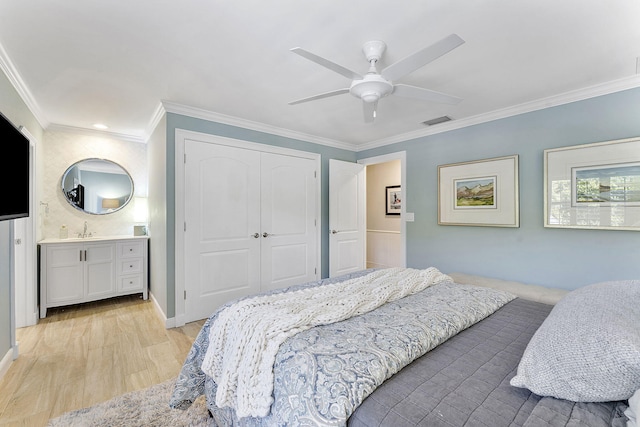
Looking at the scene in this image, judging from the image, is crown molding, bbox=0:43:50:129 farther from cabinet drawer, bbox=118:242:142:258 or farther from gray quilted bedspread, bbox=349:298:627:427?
gray quilted bedspread, bbox=349:298:627:427

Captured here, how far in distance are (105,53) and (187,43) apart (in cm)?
67

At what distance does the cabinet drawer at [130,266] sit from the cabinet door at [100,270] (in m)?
0.09

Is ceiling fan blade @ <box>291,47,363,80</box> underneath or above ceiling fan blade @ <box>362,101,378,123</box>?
above

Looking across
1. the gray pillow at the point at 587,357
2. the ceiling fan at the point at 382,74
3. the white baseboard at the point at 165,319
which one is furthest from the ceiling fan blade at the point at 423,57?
the white baseboard at the point at 165,319

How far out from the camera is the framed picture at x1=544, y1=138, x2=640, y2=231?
2.37 m

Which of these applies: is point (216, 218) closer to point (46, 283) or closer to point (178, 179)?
point (178, 179)

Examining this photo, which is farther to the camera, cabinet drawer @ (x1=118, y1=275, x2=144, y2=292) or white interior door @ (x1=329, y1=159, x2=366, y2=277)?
white interior door @ (x1=329, y1=159, x2=366, y2=277)

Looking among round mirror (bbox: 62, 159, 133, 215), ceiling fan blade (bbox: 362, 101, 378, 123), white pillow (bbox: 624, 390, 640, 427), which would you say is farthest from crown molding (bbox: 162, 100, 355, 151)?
white pillow (bbox: 624, 390, 640, 427)

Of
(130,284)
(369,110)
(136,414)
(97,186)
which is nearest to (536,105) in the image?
(369,110)

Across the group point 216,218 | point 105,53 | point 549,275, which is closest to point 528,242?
point 549,275

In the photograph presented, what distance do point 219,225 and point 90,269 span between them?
6.05ft

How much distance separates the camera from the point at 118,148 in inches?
162

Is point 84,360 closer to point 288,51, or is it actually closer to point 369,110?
point 288,51

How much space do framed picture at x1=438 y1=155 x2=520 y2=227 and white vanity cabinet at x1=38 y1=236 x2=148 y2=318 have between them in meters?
4.05
